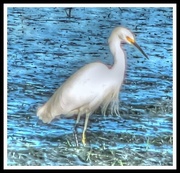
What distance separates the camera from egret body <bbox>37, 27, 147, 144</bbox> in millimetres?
7062

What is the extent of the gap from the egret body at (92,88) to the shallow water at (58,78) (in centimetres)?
4

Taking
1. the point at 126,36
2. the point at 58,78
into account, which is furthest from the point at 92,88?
the point at 126,36

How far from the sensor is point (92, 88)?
707 centimetres

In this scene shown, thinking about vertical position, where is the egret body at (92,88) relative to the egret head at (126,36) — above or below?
below

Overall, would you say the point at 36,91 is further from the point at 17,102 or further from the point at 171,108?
the point at 171,108

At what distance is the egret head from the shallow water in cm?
2

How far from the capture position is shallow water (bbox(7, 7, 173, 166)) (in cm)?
709

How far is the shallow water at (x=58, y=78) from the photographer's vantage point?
23.3 feet

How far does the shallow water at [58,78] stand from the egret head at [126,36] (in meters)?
0.02

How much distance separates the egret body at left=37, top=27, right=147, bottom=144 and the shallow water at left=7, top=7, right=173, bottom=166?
4 cm

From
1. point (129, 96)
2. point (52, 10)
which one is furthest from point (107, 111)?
point (52, 10)

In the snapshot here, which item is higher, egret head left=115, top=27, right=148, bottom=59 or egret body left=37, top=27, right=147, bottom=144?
egret head left=115, top=27, right=148, bottom=59

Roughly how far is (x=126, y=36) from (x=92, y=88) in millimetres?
308

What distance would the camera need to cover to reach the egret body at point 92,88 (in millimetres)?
7062
